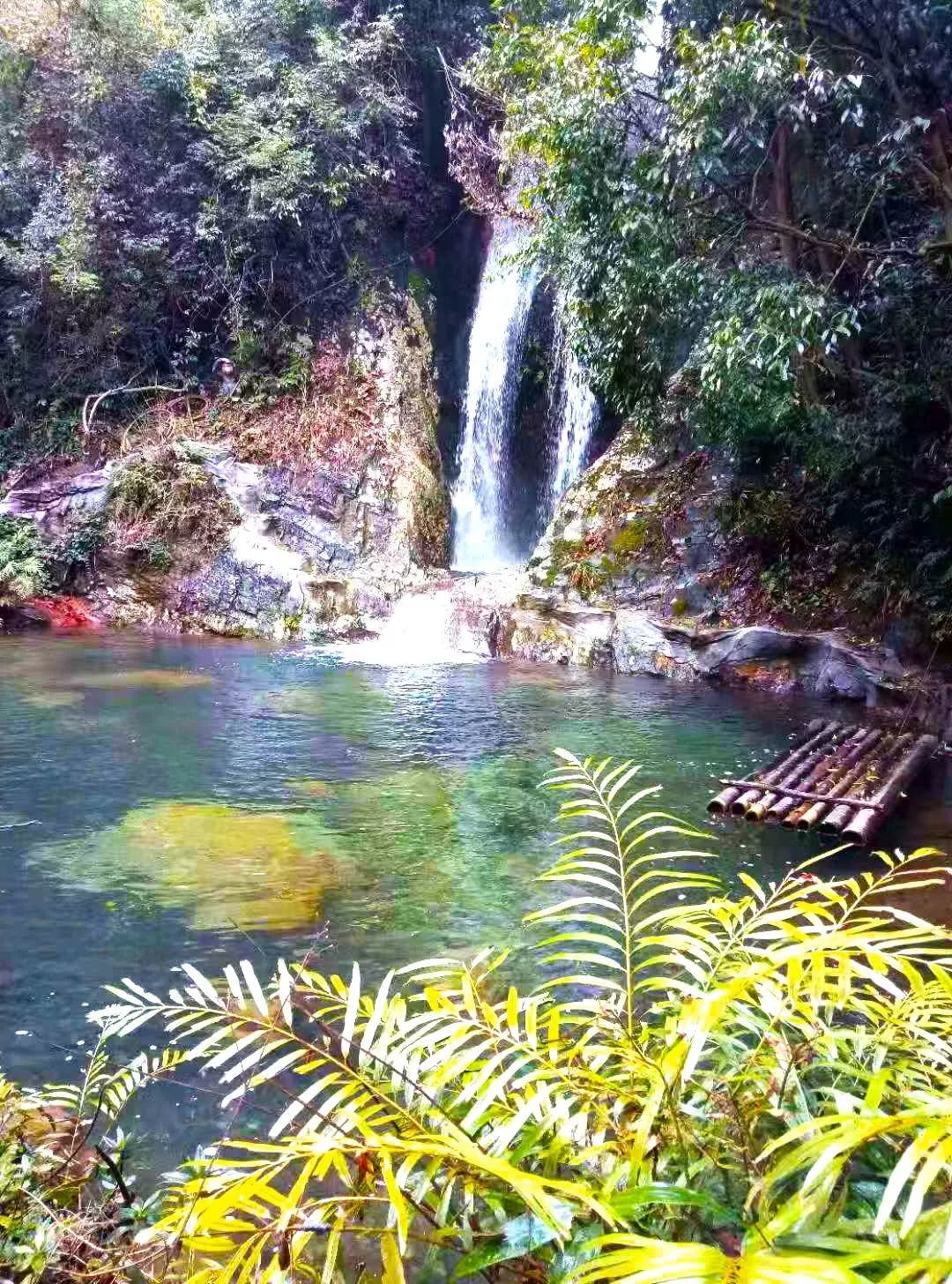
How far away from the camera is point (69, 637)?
44.3 feet

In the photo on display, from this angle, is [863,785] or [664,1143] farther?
[863,785]

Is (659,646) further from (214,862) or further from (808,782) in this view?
(214,862)

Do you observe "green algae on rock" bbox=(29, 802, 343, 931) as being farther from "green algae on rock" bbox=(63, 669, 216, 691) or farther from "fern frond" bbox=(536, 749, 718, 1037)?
"green algae on rock" bbox=(63, 669, 216, 691)

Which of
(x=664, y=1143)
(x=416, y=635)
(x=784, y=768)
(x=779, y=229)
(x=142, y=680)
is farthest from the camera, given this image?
(x=416, y=635)

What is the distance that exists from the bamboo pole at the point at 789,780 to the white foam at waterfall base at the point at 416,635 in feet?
19.7

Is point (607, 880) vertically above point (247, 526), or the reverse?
point (247, 526)

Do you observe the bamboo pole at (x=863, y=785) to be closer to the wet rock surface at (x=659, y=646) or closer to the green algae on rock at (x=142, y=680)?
the wet rock surface at (x=659, y=646)

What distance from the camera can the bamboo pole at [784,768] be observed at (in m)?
5.93

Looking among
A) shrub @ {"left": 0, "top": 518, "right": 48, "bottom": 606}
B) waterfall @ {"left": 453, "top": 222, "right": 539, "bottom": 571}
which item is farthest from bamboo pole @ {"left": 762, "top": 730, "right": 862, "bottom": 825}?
shrub @ {"left": 0, "top": 518, "right": 48, "bottom": 606}

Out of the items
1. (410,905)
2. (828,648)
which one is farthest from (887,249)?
(410,905)

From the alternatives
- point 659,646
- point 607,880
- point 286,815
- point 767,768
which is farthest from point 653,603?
point 607,880

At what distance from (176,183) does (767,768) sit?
1608cm

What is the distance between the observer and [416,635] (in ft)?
44.5

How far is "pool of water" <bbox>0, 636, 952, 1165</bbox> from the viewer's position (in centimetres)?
403
